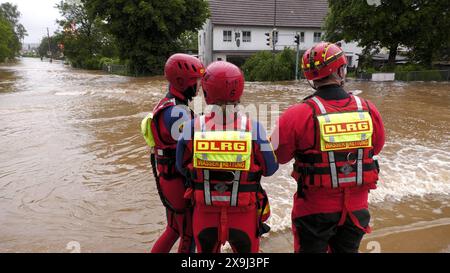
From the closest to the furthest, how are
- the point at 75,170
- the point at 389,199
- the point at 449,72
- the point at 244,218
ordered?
the point at 244,218, the point at 389,199, the point at 75,170, the point at 449,72

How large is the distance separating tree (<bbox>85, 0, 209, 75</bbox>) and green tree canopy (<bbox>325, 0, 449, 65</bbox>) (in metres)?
11.9

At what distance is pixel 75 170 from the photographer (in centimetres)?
655

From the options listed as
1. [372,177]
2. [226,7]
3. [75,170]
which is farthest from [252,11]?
[372,177]

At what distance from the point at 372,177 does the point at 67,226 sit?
367 centimetres

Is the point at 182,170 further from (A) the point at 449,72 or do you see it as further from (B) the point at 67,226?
(A) the point at 449,72

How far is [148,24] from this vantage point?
96.1 feet

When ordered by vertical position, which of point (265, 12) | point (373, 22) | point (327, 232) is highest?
point (265, 12)

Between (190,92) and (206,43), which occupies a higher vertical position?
(206,43)

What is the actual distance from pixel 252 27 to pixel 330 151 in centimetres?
3670

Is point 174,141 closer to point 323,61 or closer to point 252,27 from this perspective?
point 323,61

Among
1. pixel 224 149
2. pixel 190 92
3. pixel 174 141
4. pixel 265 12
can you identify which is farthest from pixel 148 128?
pixel 265 12

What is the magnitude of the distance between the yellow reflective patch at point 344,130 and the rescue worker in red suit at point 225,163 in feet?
1.25

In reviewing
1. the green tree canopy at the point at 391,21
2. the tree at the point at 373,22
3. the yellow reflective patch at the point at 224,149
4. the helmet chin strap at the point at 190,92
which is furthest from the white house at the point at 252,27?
the yellow reflective patch at the point at 224,149

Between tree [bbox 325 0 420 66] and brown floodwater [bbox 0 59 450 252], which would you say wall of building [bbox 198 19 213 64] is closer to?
tree [bbox 325 0 420 66]
